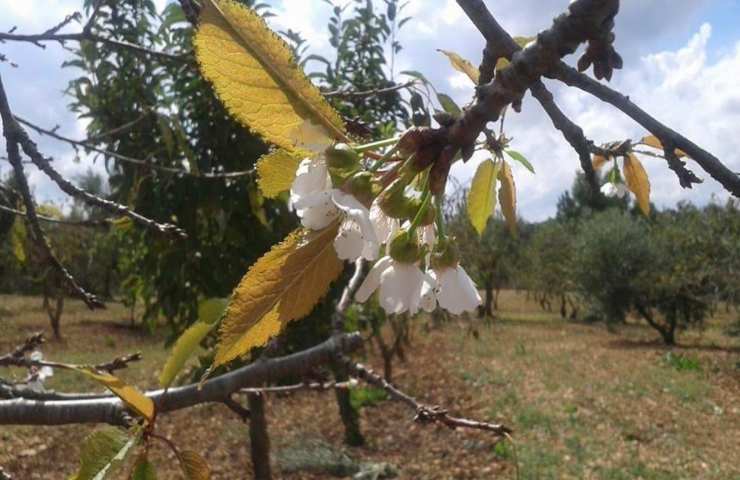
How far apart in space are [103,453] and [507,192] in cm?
42

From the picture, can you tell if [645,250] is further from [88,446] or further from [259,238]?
[88,446]

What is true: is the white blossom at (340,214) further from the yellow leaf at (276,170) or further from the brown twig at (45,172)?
the brown twig at (45,172)

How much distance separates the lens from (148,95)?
486cm

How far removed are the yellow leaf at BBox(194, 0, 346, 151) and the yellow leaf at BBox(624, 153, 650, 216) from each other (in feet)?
1.38

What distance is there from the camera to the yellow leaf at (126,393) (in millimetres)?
564

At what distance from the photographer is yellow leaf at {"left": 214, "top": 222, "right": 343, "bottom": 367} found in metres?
0.40

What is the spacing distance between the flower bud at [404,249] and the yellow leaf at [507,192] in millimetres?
236

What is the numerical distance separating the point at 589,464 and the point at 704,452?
152 centimetres

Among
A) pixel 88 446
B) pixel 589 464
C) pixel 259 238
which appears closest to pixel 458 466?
pixel 589 464

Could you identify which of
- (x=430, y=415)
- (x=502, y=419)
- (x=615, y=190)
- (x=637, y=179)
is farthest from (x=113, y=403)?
(x=502, y=419)

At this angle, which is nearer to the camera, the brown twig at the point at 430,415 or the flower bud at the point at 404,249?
the flower bud at the point at 404,249

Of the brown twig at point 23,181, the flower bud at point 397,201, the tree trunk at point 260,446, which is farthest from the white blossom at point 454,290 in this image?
the tree trunk at point 260,446

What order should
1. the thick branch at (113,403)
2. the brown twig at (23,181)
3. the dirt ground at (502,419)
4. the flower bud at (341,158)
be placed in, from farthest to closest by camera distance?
the dirt ground at (502,419) → the brown twig at (23,181) → the thick branch at (113,403) → the flower bud at (341,158)

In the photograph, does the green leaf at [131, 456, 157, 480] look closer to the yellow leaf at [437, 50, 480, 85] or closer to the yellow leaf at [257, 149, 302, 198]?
the yellow leaf at [257, 149, 302, 198]
